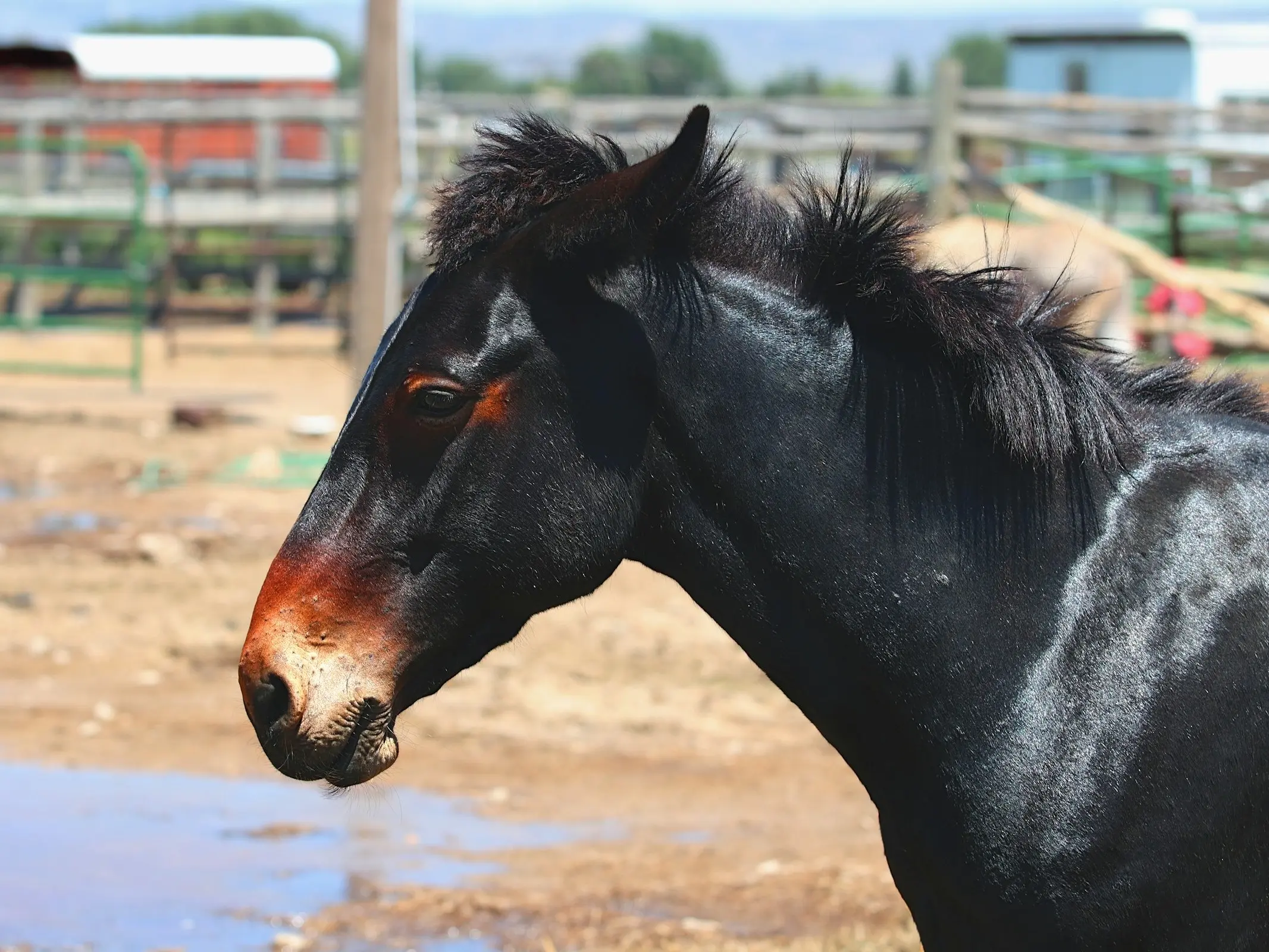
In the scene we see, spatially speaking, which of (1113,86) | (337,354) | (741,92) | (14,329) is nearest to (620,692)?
(337,354)

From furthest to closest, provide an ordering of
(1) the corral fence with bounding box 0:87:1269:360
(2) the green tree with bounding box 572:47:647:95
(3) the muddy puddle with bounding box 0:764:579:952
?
(2) the green tree with bounding box 572:47:647:95 < (1) the corral fence with bounding box 0:87:1269:360 < (3) the muddy puddle with bounding box 0:764:579:952

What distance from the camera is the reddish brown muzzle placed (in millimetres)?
2396

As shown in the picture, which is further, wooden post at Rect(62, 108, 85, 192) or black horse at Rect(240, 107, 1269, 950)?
wooden post at Rect(62, 108, 85, 192)

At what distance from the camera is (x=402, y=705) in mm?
2523

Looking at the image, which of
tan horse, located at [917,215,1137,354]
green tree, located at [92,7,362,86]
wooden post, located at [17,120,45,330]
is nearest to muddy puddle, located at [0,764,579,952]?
tan horse, located at [917,215,1137,354]

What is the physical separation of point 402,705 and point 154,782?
142 inches

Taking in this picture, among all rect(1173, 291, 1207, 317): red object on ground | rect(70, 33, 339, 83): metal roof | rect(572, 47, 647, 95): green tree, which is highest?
rect(572, 47, 647, 95): green tree

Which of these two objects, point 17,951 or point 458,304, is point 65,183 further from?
point 458,304

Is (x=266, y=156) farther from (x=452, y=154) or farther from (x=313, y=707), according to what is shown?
(x=313, y=707)

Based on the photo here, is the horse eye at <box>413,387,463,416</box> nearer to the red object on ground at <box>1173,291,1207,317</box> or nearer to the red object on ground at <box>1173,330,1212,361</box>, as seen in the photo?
the red object on ground at <box>1173,330,1212,361</box>

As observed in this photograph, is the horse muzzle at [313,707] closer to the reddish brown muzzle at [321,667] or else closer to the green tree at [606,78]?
the reddish brown muzzle at [321,667]

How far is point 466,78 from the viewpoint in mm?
106812

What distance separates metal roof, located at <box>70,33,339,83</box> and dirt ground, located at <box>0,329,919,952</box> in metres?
21.1

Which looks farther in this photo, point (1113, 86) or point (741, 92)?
point (741, 92)
